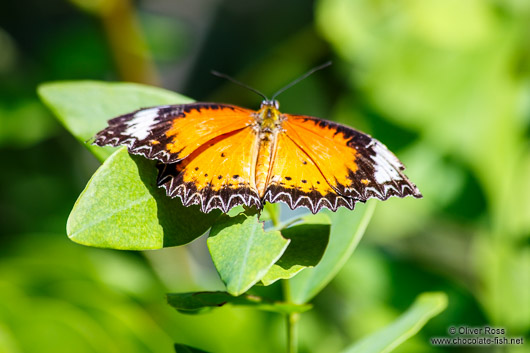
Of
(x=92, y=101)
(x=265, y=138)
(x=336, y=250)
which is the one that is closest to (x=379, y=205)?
(x=265, y=138)

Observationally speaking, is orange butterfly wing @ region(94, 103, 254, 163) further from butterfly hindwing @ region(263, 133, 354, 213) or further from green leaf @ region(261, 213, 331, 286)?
green leaf @ region(261, 213, 331, 286)

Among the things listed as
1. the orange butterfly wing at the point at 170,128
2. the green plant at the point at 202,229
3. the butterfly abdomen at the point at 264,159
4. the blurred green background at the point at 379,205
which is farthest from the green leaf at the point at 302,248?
the blurred green background at the point at 379,205

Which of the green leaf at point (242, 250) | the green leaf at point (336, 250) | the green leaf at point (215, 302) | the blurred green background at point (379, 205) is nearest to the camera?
the green leaf at point (242, 250)

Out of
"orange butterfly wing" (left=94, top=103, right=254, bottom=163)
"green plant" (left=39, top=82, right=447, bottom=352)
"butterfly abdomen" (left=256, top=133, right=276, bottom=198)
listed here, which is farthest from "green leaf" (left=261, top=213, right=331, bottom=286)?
"orange butterfly wing" (left=94, top=103, right=254, bottom=163)

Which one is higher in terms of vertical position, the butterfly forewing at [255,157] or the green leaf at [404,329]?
the butterfly forewing at [255,157]

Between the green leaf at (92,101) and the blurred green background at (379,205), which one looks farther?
the blurred green background at (379,205)

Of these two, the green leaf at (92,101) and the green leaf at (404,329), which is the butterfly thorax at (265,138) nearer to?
the green leaf at (92,101)

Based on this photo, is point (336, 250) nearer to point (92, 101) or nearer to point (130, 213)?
point (130, 213)
